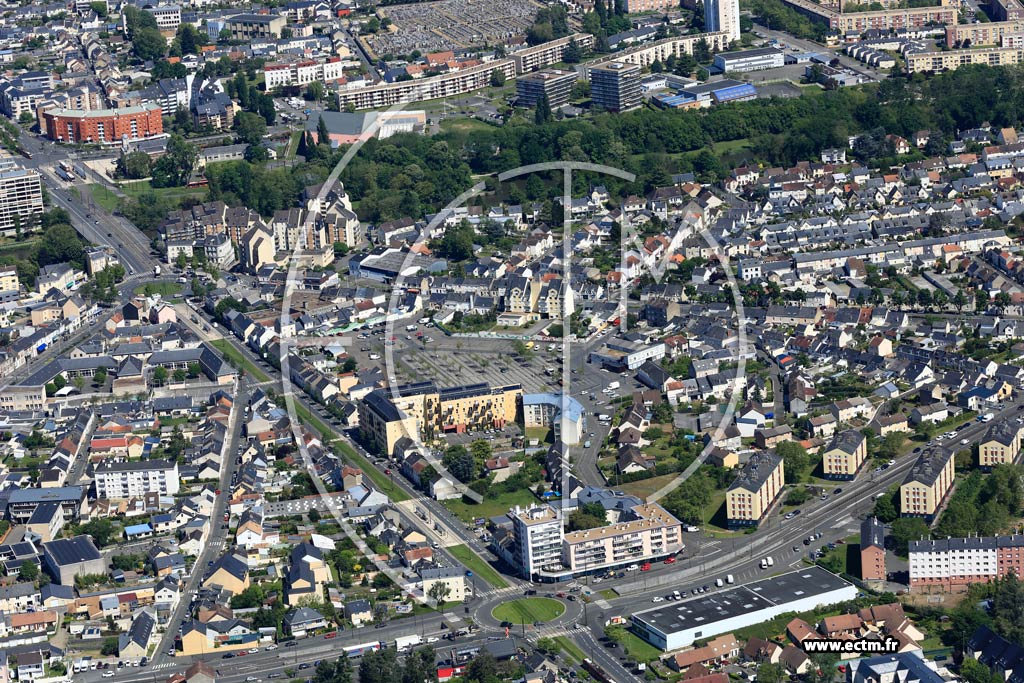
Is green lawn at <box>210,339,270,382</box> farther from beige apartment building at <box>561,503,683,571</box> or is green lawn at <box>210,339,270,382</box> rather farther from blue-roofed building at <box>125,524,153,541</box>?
beige apartment building at <box>561,503,683,571</box>

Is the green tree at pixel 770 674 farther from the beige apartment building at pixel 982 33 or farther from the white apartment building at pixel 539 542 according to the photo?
the beige apartment building at pixel 982 33

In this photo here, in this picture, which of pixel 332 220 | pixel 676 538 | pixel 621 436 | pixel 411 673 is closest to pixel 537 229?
pixel 332 220

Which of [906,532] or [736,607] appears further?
[906,532]

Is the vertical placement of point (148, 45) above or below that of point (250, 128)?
above

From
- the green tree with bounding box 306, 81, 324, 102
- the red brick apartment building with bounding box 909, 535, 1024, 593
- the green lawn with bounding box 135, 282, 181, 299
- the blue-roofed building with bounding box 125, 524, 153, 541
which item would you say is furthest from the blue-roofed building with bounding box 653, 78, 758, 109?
the red brick apartment building with bounding box 909, 535, 1024, 593

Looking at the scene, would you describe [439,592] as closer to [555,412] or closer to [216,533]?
[216,533]

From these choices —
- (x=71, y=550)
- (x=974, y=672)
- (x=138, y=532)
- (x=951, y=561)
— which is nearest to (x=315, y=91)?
(x=138, y=532)

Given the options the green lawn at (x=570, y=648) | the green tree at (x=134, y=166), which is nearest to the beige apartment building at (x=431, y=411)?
the green lawn at (x=570, y=648)
